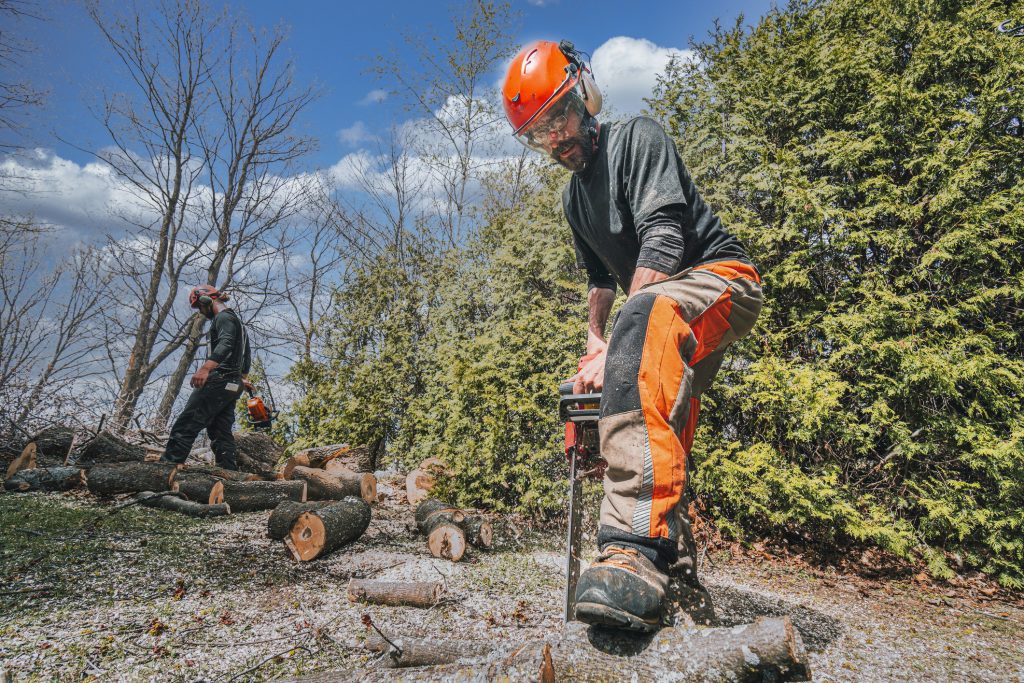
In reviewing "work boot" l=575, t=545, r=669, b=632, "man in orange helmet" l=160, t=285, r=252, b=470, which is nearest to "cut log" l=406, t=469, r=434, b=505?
"man in orange helmet" l=160, t=285, r=252, b=470

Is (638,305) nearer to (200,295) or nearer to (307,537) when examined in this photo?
(307,537)

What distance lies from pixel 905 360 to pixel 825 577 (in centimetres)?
186

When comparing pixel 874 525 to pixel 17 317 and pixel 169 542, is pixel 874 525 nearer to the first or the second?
pixel 169 542

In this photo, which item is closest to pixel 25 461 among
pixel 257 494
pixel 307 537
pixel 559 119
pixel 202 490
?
pixel 202 490

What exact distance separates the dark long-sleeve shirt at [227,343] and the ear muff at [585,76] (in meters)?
5.13

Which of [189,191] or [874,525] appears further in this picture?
[189,191]

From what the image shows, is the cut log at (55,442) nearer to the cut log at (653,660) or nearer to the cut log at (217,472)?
the cut log at (217,472)

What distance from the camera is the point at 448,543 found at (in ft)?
12.0

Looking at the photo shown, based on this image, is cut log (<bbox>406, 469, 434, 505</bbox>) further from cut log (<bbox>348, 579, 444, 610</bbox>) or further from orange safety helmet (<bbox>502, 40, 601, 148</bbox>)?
orange safety helmet (<bbox>502, 40, 601, 148</bbox>)

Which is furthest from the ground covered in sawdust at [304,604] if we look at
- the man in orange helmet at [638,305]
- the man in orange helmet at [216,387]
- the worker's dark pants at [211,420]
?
the man in orange helmet at [638,305]

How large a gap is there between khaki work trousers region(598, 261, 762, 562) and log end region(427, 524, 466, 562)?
248 cm

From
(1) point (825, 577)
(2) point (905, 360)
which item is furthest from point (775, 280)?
(1) point (825, 577)

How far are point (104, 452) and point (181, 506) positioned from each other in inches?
89.1

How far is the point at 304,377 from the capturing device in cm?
855
